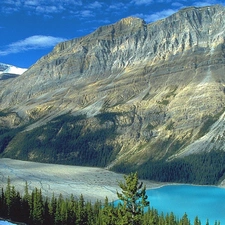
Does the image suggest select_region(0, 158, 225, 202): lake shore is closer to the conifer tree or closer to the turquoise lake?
the turquoise lake

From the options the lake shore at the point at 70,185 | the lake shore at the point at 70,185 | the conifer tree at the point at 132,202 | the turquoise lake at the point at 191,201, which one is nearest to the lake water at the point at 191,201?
the turquoise lake at the point at 191,201

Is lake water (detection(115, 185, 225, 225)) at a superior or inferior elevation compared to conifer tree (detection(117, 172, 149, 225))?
inferior

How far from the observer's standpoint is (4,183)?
530ft

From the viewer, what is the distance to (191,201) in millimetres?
145375

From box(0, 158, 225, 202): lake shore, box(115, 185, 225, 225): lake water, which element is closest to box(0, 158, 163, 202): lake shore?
box(0, 158, 225, 202): lake shore

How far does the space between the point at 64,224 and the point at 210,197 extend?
265 ft

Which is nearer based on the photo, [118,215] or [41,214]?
[118,215]

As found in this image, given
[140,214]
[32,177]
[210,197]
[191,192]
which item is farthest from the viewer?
[32,177]

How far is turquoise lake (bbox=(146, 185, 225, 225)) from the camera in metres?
123

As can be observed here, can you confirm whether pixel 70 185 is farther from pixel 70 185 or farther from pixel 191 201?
pixel 191 201

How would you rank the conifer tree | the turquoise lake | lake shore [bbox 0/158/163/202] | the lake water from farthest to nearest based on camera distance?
1. lake shore [bbox 0/158/163/202]
2. the turquoise lake
3. the lake water
4. the conifer tree

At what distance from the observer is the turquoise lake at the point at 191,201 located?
403ft

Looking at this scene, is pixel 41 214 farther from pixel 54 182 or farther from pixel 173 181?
pixel 173 181

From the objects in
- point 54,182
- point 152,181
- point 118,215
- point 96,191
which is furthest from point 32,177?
point 118,215
